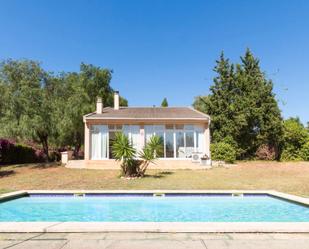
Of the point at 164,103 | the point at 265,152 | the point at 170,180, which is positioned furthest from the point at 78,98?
the point at 164,103

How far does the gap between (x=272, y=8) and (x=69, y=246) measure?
66.8 feet

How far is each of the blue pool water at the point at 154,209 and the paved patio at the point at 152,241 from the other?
3.44 metres

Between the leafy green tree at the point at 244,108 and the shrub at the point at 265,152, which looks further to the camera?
the shrub at the point at 265,152

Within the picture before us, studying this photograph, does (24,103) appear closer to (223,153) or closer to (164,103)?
(223,153)

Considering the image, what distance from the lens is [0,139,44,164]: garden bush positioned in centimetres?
2967

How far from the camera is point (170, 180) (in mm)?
17812

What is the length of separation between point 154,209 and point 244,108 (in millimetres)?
21178

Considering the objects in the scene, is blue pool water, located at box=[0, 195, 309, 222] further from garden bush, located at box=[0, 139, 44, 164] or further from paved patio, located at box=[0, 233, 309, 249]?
garden bush, located at box=[0, 139, 44, 164]

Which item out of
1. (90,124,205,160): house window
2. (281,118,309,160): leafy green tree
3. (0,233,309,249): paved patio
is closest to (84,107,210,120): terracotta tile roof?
(90,124,205,160): house window

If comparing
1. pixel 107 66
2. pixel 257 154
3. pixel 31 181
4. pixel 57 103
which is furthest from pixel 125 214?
pixel 107 66

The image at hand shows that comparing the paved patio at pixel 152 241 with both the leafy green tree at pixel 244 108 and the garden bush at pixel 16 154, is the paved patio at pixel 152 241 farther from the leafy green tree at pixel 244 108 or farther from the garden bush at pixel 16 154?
the garden bush at pixel 16 154

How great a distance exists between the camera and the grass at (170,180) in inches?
608

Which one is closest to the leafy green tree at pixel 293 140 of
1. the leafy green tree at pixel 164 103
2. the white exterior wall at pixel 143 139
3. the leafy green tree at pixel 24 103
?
the white exterior wall at pixel 143 139

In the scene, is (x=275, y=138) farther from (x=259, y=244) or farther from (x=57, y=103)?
(x=259, y=244)
